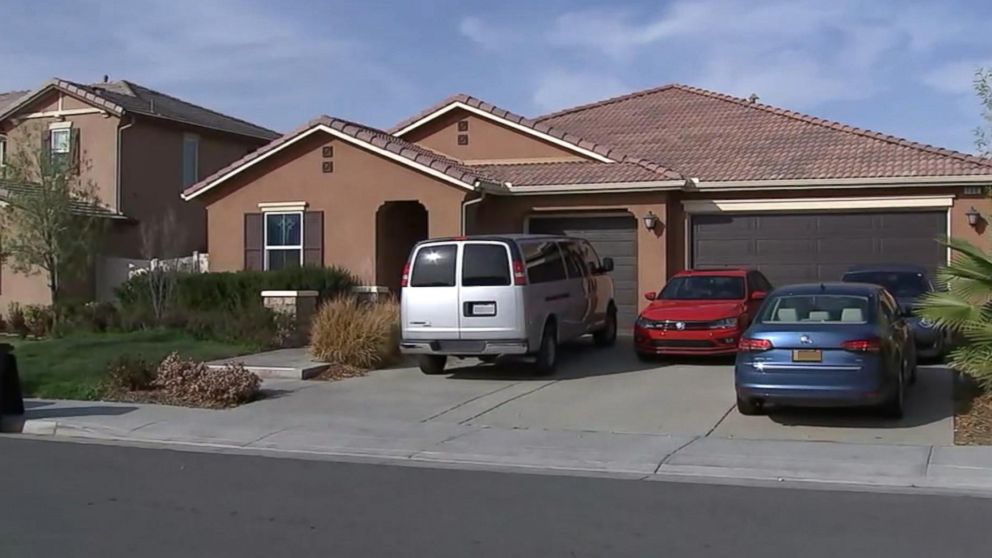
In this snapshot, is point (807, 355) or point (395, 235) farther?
point (395, 235)

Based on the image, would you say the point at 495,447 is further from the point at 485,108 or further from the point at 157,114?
the point at 157,114

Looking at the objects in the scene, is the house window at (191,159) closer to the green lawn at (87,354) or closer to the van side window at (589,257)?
the green lawn at (87,354)

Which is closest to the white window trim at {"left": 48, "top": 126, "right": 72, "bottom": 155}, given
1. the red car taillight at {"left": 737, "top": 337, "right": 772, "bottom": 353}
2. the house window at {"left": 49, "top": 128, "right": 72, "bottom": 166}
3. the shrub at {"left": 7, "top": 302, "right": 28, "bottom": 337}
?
the house window at {"left": 49, "top": 128, "right": 72, "bottom": 166}

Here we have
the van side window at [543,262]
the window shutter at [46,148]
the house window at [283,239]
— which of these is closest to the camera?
the van side window at [543,262]

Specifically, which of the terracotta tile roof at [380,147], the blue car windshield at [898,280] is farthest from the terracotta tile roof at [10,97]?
the blue car windshield at [898,280]

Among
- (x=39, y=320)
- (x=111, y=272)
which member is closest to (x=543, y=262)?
(x=39, y=320)

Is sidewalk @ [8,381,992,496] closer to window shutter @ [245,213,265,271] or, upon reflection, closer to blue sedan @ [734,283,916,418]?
blue sedan @ [734,283,916,418]

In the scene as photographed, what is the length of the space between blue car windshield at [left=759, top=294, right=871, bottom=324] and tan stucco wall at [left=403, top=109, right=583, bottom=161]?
1187 centimetres

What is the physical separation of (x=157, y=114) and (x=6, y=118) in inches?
159

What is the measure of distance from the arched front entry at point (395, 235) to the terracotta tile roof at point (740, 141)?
544 centimetres

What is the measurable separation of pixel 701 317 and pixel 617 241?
245 inches

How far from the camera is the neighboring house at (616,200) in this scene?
21.8 m

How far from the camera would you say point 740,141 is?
2566 cm

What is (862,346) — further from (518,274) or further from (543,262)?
(543,262)
